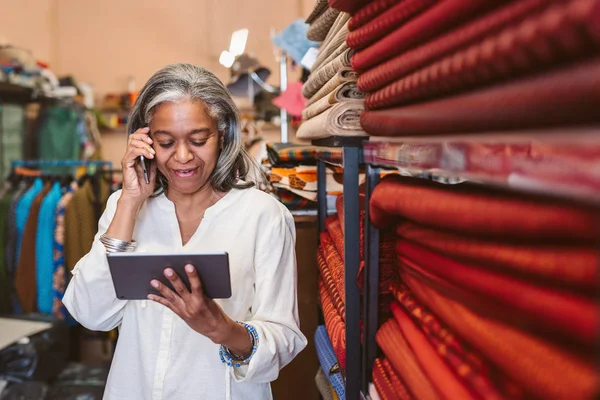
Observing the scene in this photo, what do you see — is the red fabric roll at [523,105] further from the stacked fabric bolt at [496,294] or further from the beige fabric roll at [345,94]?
the beige fabric roll at [345,94]

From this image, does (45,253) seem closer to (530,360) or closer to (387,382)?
(387,382)

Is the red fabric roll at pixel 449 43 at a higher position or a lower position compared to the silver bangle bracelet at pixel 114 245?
higher

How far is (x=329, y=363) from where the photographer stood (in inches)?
56.2

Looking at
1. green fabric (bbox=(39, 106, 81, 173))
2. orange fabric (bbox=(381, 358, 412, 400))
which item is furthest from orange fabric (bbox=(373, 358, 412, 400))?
green fabric (bbox=(39, 106, 81, 173))

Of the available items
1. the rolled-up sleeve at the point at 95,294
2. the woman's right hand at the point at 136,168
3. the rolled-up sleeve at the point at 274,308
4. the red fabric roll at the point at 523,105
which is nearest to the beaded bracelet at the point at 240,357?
the rolled-up sleeve at the point at 274,308

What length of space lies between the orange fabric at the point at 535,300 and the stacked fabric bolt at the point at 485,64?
13 cm

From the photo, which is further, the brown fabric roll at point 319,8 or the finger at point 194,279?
the brown fabric roll at point 319,8

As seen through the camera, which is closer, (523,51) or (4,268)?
(523,51)

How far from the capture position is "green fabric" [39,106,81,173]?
195 inches

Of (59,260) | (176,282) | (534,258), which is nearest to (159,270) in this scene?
(176,282)

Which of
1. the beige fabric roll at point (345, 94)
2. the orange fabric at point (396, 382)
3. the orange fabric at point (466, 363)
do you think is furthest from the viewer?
the beige fabric roll at point (345, 94)

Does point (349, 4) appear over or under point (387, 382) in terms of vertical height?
over

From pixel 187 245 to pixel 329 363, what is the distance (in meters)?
0.52

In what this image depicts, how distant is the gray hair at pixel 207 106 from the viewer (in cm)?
143
